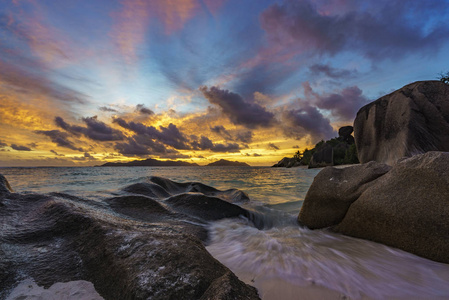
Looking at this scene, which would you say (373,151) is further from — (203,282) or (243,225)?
(203,282)

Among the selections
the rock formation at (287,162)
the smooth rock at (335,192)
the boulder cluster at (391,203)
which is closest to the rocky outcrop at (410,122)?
the boulder cluster at (391,203)

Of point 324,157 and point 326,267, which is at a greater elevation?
point 324,157

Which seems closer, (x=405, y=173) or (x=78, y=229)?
(x=78, y=229)

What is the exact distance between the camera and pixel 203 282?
4.84 feet

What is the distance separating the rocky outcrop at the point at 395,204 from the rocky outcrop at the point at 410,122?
7275 mm

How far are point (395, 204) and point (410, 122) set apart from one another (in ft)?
28.1

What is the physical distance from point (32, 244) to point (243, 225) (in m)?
3.29

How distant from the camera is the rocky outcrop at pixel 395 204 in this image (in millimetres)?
2541

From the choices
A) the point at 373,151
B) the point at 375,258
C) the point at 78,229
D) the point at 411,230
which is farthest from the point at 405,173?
the point at 373,151

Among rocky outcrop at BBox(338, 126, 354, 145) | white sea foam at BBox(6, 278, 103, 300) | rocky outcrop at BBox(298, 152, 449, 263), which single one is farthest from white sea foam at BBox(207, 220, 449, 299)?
rocky outcrop at BBox(338, 126, 354, 145)

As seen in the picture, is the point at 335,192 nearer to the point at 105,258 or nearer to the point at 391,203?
the point at 391,203

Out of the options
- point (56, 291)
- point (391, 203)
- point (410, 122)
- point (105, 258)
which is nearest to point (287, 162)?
point (410, 122)

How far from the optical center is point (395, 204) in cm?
286

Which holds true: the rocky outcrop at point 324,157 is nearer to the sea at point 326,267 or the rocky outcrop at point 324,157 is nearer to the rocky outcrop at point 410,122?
the rocky outcrop at point 410,122
